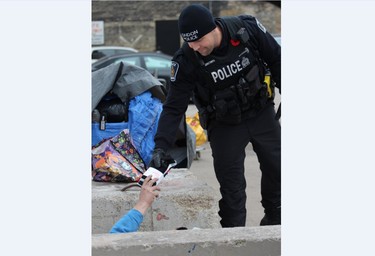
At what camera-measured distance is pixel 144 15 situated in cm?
2834

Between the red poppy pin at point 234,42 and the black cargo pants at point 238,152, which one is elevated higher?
the red poppy pin at point 234,42

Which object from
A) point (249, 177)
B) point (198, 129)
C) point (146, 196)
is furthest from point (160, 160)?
point (198, 129)

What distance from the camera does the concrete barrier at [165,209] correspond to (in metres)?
4.37

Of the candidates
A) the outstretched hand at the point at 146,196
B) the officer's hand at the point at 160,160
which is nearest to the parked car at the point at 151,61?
the officer's hand at the point at 160,160

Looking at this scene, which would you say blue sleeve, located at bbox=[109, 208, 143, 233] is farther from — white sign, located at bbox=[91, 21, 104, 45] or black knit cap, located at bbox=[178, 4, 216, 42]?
white sign, located at bbox=[91, 21, 104, 45]

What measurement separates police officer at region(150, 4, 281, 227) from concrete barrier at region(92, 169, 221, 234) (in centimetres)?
12

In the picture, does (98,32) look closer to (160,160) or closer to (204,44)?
(204,44)

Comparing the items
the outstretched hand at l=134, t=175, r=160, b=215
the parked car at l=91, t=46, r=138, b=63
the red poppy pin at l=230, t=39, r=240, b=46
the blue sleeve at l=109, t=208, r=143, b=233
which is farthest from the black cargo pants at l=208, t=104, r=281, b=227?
the parked car at l=91, t=46, r=138, b=63

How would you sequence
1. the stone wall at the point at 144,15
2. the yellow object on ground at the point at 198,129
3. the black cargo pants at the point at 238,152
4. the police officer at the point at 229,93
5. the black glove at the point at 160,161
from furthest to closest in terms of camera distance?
1. the stone wall at the point at 144,15
2. the yellow object on ground at the point at 198,129
3. the black cargo pants at the point at 238,152
4. the police officer at the point at 229,93
5. the black glove at the point at 160,161

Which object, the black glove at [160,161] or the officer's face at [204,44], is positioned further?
the officer's face at [204,44]

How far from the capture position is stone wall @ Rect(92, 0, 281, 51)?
27.7m

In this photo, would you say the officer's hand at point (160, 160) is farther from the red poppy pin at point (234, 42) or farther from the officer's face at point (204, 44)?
the red poppy pin at point (234, 42)
